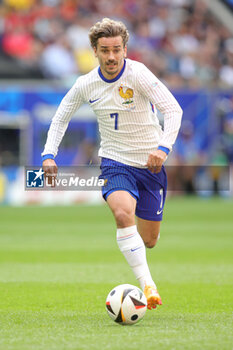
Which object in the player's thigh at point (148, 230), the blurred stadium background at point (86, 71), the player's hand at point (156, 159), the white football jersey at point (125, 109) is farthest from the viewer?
the blurred stadium background at point (86, 71)

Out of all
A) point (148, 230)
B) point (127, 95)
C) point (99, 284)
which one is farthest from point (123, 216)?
point (99, 284)

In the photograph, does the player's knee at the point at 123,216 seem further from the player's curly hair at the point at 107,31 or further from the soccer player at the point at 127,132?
the player's curly hair at the point at 107,31

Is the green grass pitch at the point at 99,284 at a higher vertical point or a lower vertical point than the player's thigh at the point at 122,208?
lower

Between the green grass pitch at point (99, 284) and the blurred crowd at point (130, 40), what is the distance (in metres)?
7.75

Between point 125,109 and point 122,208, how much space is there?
2.90 feet

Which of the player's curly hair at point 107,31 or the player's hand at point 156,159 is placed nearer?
the player's hand at point 156,159

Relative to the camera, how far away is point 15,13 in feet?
84.7

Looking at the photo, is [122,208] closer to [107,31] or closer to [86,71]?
[107,31]

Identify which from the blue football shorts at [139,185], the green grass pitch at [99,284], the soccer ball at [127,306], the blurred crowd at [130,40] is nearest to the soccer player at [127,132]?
the blue football shorts at [139,185]

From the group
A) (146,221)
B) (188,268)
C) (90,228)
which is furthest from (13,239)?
(146,221)

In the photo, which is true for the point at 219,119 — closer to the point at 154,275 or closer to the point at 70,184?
the point at 154,275

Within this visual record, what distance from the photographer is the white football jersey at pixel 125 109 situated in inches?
257

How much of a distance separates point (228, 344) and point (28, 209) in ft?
53.6

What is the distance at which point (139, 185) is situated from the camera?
687 cm
